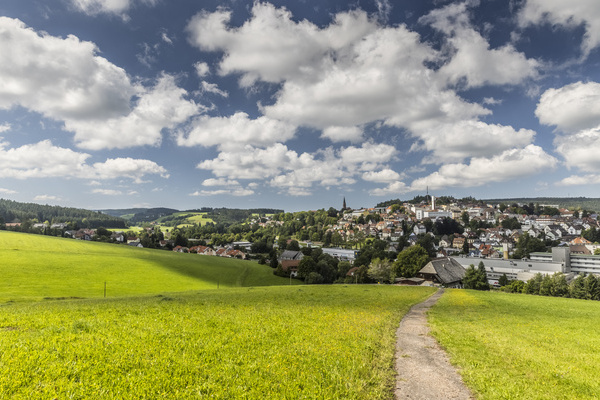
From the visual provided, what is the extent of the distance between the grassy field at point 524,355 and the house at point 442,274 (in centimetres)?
5233

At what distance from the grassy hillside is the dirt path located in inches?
1584

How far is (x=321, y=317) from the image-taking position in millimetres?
16875

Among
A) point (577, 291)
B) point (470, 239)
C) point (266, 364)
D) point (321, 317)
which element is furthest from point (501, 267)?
point (266, 364)

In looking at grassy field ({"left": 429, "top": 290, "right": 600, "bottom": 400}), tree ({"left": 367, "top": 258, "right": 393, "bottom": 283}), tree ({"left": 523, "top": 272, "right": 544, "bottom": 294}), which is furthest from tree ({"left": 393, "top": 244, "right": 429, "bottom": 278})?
grassy field ({"left": 429, "top": 290, "right": 600, "bottom": 400})

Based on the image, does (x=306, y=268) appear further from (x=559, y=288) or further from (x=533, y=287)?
(x=559, y=288)

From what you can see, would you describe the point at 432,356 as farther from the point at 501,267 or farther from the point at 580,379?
the point at 501,267

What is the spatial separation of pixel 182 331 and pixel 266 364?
454 centimetres

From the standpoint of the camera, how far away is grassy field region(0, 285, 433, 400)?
23.6 ft

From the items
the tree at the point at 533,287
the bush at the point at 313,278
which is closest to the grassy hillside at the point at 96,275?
the bush at the point at 313,278

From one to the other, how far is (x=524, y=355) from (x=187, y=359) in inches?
507

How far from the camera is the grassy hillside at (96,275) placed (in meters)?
42.1

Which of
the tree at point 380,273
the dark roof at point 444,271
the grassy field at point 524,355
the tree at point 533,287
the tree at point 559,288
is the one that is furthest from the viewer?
the tree at point 380,273

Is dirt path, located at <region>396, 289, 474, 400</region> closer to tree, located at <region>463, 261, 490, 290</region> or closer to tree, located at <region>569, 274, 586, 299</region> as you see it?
tree, located at <region>463, 261, 490, 290</region>

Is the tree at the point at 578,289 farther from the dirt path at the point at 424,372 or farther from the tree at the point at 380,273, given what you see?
the dirt path at the point at 424,372
